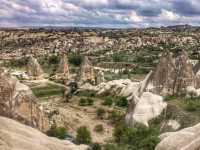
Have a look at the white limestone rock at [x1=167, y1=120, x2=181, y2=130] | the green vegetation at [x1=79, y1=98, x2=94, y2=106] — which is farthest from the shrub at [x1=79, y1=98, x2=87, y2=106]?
the white limestone rock at [x1=167, y1=120, x2=181, y2=130]

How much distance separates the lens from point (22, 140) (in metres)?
15.7

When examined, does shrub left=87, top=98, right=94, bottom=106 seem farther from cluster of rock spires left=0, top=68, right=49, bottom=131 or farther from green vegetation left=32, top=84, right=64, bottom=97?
cluster of rock spires left=0, top=68, right=49, bottom=131

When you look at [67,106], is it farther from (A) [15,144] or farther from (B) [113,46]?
(B) [113,46]

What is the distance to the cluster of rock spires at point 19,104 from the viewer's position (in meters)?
25.0

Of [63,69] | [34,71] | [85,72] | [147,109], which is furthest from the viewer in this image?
[63,69]

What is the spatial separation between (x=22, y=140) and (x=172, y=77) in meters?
28.0

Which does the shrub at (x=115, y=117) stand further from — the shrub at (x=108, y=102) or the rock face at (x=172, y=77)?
the rock face at (x=172, y=77)

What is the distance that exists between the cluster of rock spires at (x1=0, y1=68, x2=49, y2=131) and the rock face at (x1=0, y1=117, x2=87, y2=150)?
6.92 meters

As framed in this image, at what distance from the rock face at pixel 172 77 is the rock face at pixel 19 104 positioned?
17.6 metres

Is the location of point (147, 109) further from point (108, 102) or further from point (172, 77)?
point (108, 102)

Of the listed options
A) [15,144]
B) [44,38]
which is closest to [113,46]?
[44,38]

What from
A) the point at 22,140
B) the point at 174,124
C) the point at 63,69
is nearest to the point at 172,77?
the point at 174,124

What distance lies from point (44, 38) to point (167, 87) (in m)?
128

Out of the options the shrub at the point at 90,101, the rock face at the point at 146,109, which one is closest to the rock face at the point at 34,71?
the shrub at the point at 90,101
